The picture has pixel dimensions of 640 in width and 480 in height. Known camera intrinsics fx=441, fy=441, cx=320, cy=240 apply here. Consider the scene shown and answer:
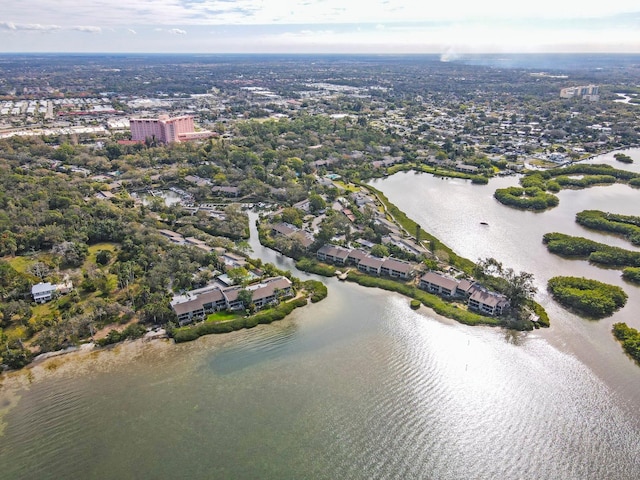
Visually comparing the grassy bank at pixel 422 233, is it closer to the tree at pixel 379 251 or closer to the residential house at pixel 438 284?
the residential house at pixel 438 284

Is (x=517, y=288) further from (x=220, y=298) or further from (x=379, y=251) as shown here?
(x=220, y=298)

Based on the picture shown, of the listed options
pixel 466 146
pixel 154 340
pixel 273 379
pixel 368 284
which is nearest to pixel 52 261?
pixel 154 340

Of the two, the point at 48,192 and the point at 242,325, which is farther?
the point at 48,192

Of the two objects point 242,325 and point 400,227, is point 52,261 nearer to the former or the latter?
point 242,325

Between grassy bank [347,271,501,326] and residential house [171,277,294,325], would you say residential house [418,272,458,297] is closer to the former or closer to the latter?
grassy bank [347,271,501,326]

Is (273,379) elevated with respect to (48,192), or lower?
lower

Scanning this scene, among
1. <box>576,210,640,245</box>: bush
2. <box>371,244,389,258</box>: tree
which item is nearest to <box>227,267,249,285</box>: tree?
<box>371,244,389,258</box>: tree

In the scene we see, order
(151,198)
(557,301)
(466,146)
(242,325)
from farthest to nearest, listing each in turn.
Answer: (466,146) → (151,198) → (557,301) → (242,325)
